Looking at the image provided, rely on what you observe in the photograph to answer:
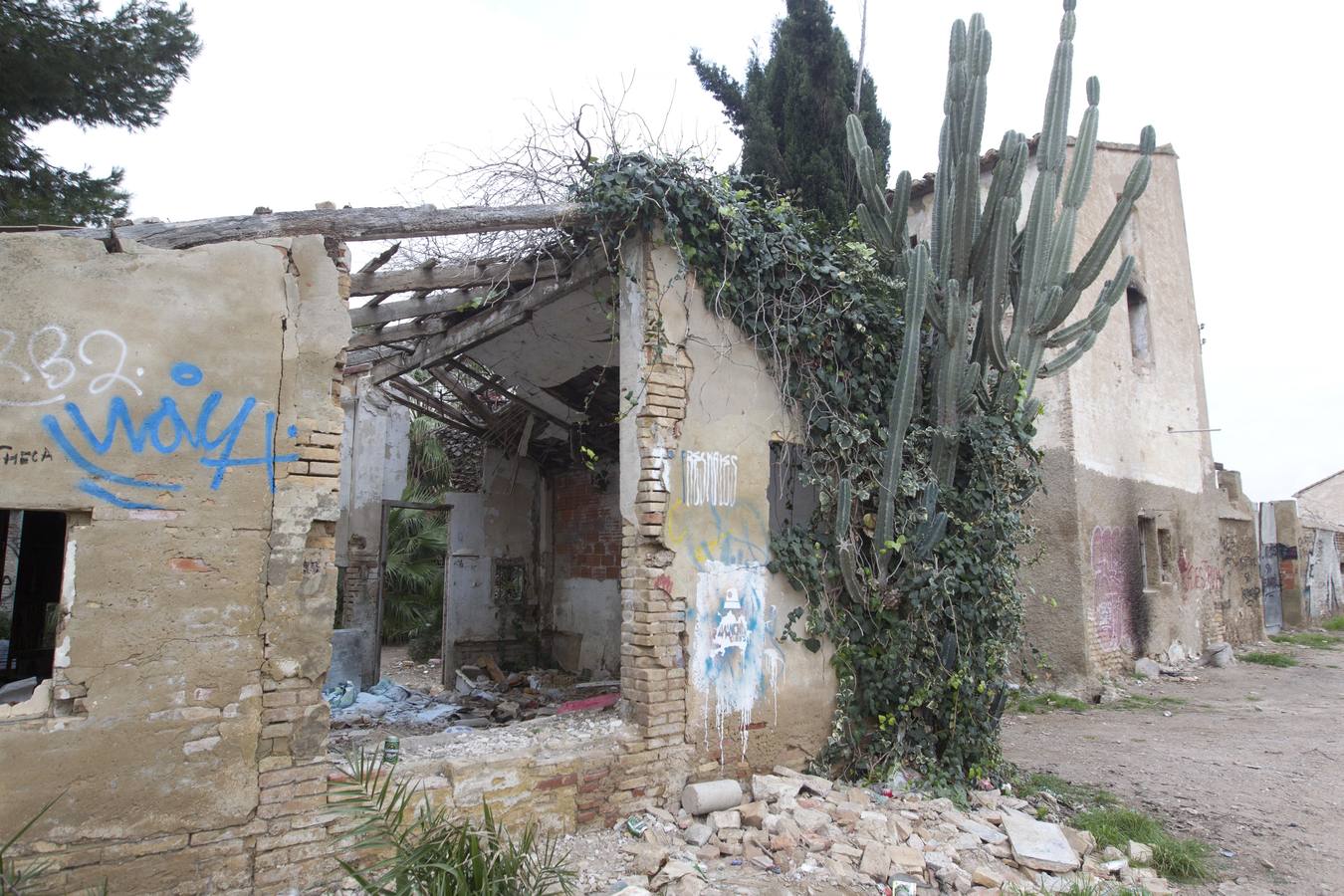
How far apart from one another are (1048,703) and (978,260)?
5672 millimetres

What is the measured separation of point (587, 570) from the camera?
10.3 metres

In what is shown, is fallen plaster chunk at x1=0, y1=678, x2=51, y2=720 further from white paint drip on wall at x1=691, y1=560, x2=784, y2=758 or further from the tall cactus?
the tall cactus

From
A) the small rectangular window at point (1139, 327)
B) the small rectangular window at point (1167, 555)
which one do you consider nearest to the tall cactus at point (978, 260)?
the small rectangular window at point (1139, 327)

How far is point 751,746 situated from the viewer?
18.5ft

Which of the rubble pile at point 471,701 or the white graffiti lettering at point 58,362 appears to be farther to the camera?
the rubble pile at point 471,701

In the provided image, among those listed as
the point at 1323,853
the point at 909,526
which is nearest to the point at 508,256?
the point at 909,526

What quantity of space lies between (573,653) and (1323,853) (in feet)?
24.7

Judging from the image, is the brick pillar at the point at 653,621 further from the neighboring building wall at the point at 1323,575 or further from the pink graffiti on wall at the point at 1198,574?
the neighboring building wall at the point at 1323,575

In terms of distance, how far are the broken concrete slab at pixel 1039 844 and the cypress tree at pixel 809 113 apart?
754 cm

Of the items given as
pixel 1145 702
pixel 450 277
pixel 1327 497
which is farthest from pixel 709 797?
pixel 1327 497

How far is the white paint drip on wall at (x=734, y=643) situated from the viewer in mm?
5492

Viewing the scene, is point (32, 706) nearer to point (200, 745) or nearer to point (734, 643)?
point (200, 745)

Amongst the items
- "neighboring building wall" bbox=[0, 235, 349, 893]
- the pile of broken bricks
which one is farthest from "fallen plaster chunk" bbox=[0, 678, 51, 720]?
the pile of broken bricks

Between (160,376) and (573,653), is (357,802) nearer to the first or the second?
(160,376)
